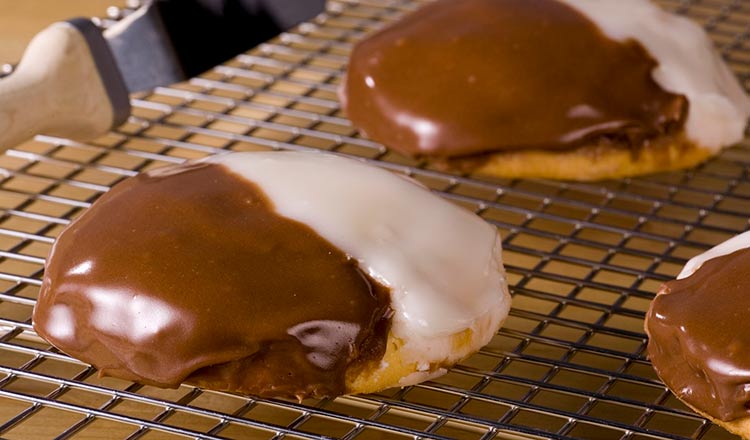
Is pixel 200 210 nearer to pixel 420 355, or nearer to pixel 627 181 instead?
pixel 420 355

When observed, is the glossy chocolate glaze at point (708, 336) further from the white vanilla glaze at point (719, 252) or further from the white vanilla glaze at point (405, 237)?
the white vanilla glaze at point (405, 237)

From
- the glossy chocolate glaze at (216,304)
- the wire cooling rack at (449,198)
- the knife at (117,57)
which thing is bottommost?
the wire cooling rack at (449,198)

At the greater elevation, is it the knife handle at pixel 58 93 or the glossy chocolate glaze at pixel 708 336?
the knife handle at pixel 58 93

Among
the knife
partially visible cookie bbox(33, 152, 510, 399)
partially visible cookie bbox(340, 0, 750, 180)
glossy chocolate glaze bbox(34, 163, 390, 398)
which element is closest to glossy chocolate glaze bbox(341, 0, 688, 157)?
partially visible cookie bbox(340, 0, 750, 180)

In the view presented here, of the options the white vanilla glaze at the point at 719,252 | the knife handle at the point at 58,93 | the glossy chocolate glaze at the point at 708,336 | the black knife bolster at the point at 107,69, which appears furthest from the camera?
the black knife bolster at the point at 107,69

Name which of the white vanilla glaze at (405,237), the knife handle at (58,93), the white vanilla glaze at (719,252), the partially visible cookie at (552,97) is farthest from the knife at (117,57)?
the white vanilla glaze at (719,252)

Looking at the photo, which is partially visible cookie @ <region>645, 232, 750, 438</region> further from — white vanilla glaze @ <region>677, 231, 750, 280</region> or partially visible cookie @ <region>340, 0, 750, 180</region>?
partially visible cookie @ <region>340, 0, 750, 180</region>

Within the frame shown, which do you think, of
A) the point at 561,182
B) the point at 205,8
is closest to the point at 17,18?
the point at 205,8

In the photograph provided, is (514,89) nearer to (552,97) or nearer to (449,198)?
(552,97)
